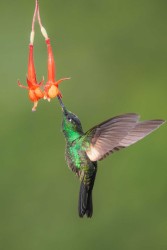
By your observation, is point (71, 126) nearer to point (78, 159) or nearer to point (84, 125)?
point (78, 159)

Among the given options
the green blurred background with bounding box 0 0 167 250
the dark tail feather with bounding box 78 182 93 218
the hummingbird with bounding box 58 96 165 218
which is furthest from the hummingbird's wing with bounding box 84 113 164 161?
the green blurred background with bounding box 0 0 167 250

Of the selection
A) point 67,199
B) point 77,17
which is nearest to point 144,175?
point 67,199

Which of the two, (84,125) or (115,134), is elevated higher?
(84,125)

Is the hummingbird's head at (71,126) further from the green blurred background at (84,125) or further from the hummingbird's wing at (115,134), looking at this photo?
the green blurred background at (84,125)

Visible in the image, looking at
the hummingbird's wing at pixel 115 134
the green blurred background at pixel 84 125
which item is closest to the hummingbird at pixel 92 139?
the hummingbird's wing at pixel 115 134

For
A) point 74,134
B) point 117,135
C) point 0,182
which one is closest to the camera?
point 117,135

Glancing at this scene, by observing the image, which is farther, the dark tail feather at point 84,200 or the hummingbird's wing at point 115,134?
the dark tail feather at point 84,200

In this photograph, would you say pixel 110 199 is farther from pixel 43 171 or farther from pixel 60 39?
pixel 60 39

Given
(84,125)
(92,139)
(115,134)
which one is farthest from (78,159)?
(84,125)
